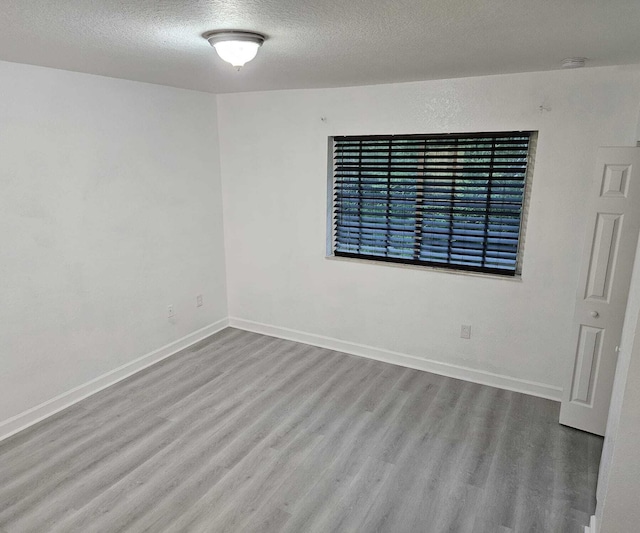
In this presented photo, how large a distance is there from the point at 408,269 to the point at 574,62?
6.13ft

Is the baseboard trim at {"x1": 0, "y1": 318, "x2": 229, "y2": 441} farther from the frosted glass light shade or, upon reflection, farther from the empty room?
the frosted glass light shade

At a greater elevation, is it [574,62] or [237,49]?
[574,62]

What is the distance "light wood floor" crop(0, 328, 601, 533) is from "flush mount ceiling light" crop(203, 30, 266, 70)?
2272mm

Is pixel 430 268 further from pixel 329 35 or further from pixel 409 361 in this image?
pixel 329 35

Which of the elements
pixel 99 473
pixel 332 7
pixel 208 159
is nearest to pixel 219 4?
pixel 332 7

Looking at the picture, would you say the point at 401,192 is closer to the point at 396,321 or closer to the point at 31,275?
the point at 396,321

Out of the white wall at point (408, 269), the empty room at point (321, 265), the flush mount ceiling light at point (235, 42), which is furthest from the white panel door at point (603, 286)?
the flush mount ceiling light at point (235, 42)

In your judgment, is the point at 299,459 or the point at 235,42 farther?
the point at 299,459

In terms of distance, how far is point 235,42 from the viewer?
2.08 meters

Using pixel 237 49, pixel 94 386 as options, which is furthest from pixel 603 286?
pixel 94 386

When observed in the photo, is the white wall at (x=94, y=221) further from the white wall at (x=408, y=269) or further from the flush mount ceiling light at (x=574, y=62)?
the flush mount ceiling light at (x=574, y=62)

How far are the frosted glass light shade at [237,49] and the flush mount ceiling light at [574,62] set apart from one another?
1797mm

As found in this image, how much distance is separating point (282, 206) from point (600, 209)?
2603 mm

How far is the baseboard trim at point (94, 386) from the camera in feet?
9.98
